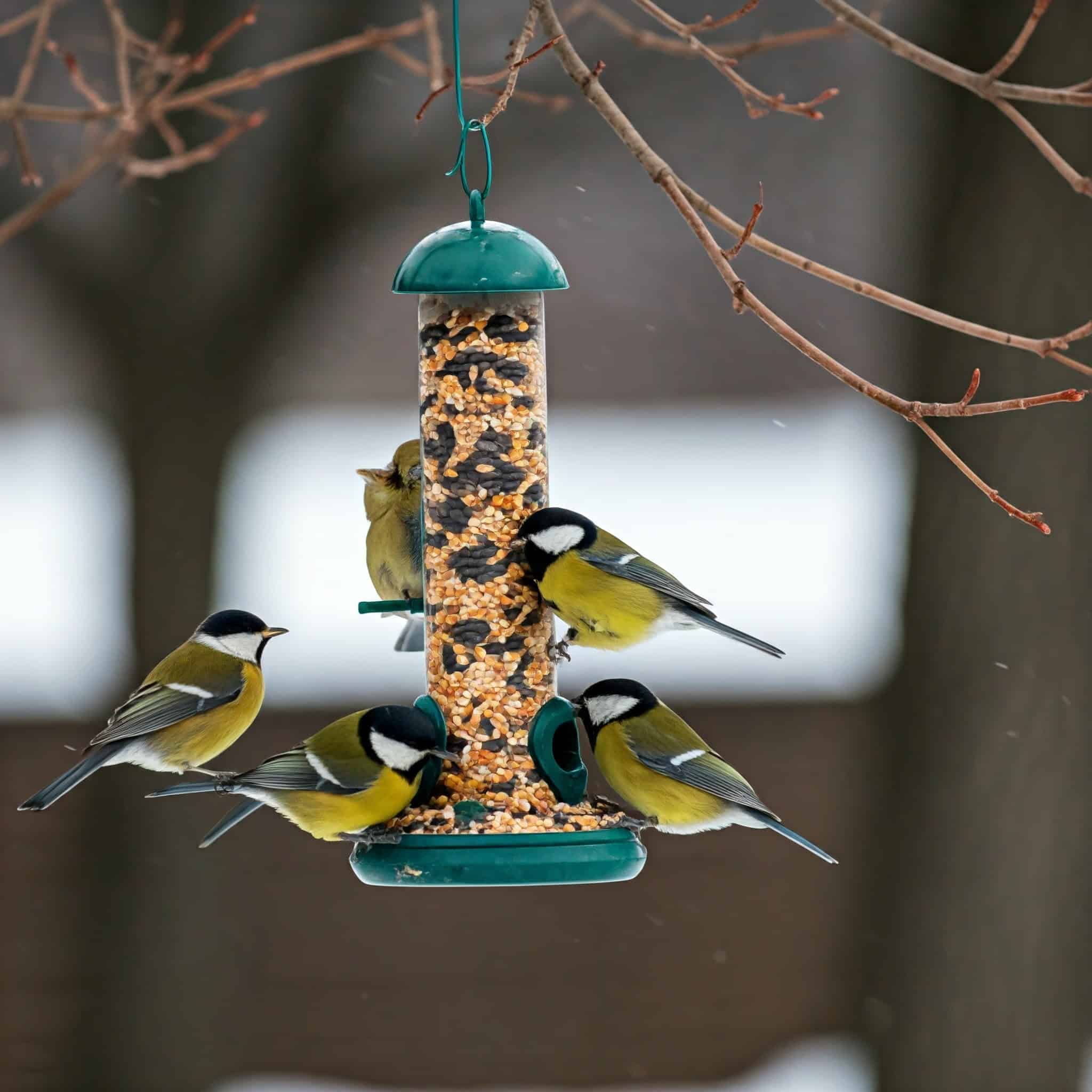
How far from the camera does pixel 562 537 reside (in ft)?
12.5

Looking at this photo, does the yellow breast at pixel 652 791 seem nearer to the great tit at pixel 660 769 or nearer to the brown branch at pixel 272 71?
the great tit at pixel 660 769

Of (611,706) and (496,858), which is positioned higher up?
(611,706)

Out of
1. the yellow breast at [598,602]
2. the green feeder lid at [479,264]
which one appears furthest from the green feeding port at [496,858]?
the green feeder lid at [479,264]

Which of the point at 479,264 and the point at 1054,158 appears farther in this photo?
the point at 479,264

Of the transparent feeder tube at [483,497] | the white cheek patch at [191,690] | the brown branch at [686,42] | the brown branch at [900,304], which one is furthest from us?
the brown branch at [686,42]

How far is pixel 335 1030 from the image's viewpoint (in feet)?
25.5

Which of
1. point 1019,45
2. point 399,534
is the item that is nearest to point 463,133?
point 1019,45

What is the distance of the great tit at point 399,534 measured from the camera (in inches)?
172

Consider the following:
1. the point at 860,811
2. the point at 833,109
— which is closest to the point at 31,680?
the point at 860,811

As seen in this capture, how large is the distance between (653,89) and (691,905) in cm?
391

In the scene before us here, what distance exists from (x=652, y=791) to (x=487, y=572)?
67 cm

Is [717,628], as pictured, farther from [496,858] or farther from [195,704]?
[195,704]

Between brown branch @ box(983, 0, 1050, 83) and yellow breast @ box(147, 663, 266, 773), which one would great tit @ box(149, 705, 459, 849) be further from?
brown branch @ box(983, 0, 1050, 83)

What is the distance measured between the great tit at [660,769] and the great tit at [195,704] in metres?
0.87
